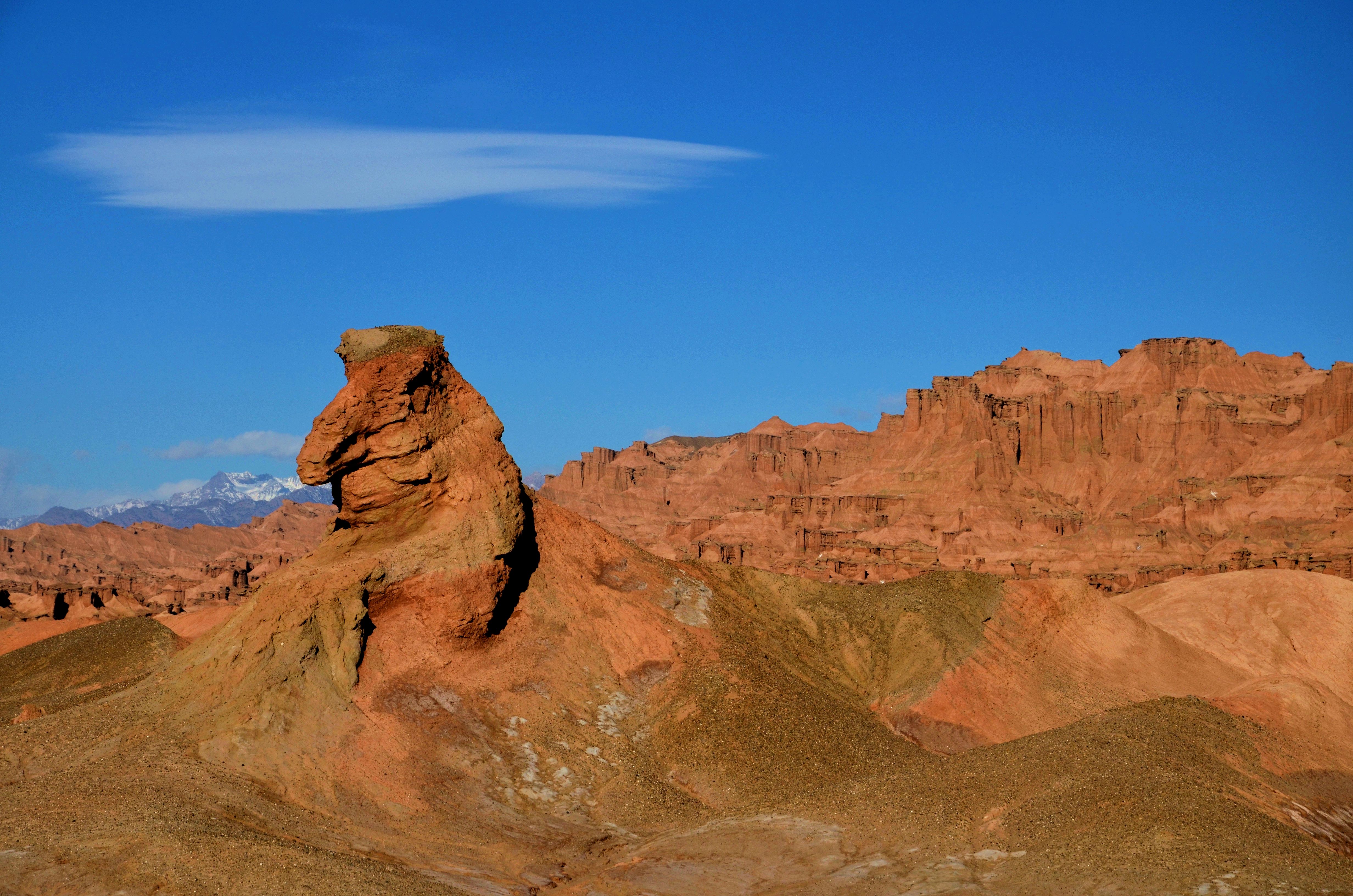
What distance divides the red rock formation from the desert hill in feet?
66.5

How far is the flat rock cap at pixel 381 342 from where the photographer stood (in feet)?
117

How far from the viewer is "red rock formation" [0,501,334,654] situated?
76.0 meters

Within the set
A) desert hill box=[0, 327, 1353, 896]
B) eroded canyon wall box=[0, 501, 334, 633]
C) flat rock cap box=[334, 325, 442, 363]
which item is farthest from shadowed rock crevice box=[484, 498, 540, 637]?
eroded canyon wall box=[0, 501, 334, 633]

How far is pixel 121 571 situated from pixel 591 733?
467ft

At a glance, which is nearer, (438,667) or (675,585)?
(438,667)

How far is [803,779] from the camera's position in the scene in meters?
30.9

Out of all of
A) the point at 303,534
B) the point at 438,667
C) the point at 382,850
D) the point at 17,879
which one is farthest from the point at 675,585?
the point at 303,534

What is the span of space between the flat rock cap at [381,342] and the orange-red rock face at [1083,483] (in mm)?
69831

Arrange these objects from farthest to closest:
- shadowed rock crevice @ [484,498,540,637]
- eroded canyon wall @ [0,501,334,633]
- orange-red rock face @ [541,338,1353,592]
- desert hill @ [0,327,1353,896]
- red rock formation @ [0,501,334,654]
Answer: orange-red rock face @ [541,338,1353,592] < eroded canyon wall @ [0,501,334,633] < red rock formation @ [0,501,334,654] < shadowed rock crevice @ [484,498,540,637] < desert hill @ [0,327,1353,896]

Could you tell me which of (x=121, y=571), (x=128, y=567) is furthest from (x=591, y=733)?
(x=128, y=567)

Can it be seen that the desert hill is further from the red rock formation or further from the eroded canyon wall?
the eroded canyon wall

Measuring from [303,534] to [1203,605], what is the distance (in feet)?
527

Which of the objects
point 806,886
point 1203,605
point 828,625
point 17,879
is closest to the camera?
point 17,879

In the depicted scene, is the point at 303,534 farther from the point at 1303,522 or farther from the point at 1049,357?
the point at 1303,522
